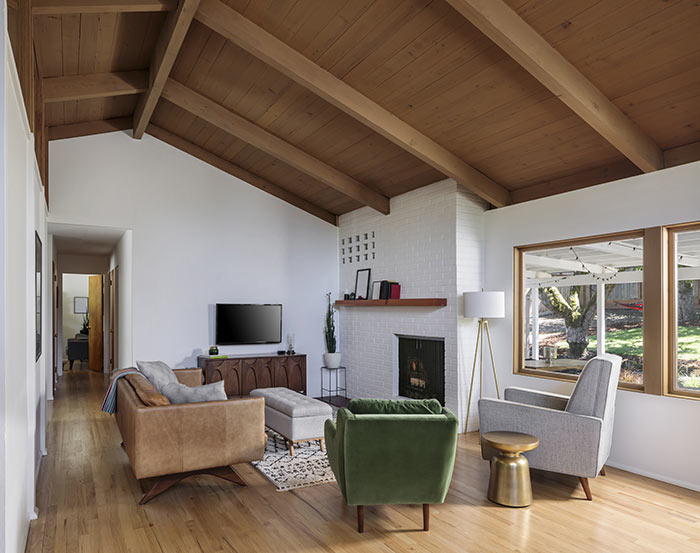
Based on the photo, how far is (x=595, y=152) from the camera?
462 centimetres

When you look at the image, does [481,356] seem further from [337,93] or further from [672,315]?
[337,93]

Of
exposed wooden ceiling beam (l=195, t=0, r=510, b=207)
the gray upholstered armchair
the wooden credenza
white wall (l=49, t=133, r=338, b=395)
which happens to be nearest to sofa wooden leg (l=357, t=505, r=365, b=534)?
the gray upholstered armchair

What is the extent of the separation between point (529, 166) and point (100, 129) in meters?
5.23

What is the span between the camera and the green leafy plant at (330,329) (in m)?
7.94

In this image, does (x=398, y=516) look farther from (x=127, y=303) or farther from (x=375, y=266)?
(x=127, y=303)

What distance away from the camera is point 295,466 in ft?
14.7

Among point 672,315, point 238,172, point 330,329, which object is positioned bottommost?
point 330,329

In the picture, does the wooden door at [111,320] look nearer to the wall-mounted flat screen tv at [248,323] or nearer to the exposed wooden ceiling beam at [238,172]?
the wall-mounted flat screen tv at [248,323]

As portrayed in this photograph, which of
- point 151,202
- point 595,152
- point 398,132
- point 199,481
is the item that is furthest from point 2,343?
point 151,202

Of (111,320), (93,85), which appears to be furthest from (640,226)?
(111,320)

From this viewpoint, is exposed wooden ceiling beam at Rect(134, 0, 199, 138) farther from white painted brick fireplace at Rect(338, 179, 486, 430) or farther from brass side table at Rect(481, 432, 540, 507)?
brass side table at Rect(481, 432, 540, 507)

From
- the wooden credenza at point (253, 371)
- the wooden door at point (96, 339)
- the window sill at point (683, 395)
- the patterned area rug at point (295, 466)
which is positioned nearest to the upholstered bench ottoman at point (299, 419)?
the patterned area rug at point (295, 466)

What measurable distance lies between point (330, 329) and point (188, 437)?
14.6 ft

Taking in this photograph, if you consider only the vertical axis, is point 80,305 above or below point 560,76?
below
